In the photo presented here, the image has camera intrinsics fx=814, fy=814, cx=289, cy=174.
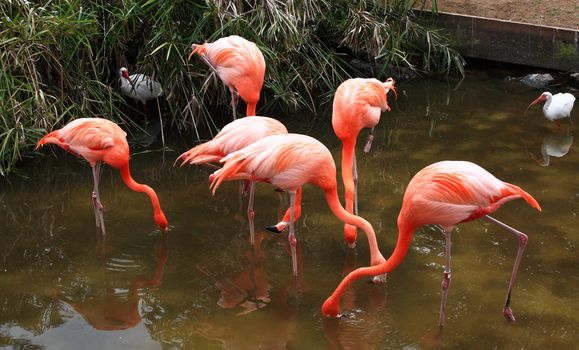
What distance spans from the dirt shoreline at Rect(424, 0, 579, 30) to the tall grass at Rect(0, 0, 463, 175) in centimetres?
114

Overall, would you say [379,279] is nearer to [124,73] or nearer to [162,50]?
[162,50]

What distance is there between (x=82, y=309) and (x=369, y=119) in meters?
1.98

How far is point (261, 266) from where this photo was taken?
→ 453 centimetres

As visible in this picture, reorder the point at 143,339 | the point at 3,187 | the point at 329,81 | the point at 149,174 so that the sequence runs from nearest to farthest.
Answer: the point at 143,339, the point at 3,187, the point at 149,174, the point at 329,81

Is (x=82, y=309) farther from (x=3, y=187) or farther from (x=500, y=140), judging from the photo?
(x=500, y=140)

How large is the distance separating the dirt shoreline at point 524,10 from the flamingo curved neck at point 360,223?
14.6 feet

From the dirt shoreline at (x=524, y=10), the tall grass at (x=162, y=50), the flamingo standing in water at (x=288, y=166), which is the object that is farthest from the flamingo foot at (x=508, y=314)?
the dirt shoreline at (x=524, y=10)

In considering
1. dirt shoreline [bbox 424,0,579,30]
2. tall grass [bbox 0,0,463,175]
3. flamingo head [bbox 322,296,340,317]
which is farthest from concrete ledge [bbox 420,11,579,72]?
flamingo head [bbox 322,296,340,317]

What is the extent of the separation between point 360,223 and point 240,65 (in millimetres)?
1779

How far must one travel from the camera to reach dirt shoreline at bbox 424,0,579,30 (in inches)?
321

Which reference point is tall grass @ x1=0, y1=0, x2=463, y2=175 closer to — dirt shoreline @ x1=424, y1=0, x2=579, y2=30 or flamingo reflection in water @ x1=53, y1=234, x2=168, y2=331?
dirt shoreline @ x1=424, y1=0, x2=579, y2=30

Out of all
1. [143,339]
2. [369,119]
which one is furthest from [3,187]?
[369,119]

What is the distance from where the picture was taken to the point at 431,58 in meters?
7.94

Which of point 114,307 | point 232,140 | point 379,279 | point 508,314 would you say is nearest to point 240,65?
point 232,140
